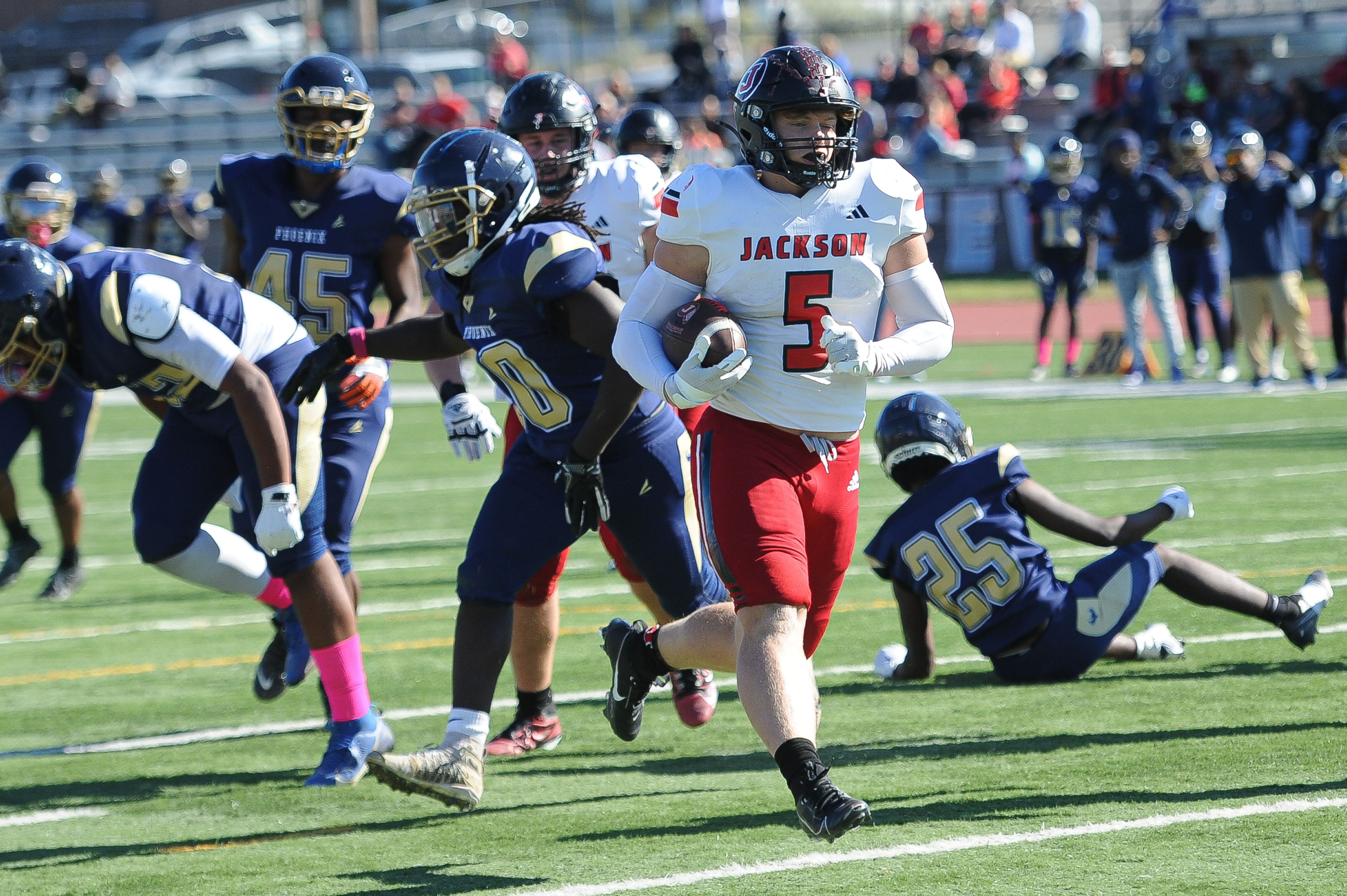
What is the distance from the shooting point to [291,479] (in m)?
4.78

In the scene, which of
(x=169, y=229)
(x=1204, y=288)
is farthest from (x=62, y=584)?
(x=169, y=229)

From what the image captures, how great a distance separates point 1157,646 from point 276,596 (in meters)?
2.95

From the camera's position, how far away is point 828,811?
3.35 metres

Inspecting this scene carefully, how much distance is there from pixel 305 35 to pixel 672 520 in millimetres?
32548

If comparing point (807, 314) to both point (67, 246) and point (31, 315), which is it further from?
point (67, 246)

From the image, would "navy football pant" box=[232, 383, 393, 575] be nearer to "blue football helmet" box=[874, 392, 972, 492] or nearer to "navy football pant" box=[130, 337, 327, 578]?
"navy football pant" box=[130, 337, 327, 578]

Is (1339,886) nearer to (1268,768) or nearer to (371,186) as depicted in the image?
(1268,768)

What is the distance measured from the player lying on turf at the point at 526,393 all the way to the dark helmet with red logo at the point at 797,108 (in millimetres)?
686

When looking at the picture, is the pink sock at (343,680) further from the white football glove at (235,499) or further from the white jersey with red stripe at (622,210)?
the white jersey with red stripe at (622,210)

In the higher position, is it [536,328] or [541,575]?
[536,328]

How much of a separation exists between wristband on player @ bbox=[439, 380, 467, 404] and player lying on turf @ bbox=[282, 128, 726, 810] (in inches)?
20.0

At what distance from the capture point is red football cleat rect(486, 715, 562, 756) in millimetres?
5027

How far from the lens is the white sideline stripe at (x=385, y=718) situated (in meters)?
5.31

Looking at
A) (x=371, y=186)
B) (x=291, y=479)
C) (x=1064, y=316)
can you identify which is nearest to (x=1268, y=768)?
(x=291, y=479)
